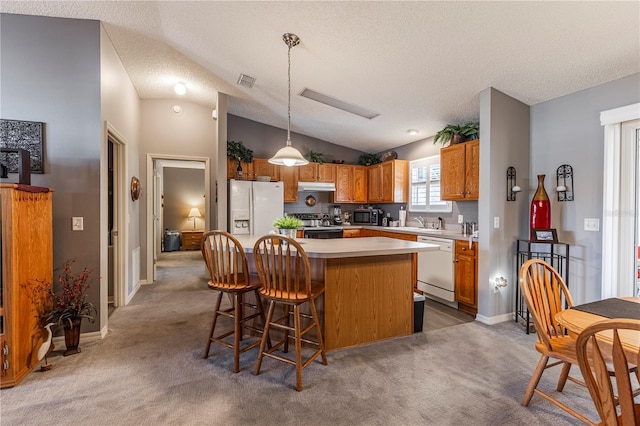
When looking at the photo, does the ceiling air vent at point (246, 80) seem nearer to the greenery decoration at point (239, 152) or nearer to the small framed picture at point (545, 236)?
the greenery decoration at point (239, 152)

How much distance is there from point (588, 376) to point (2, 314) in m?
3.33

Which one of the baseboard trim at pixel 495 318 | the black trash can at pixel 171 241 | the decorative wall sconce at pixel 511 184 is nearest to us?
the baseboard trim at pixel 495 318

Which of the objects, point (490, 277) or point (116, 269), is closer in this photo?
point (490, 277)

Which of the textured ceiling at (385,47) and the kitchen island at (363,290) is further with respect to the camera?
the kitchen island at (363,290)

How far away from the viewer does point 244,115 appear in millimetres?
5332

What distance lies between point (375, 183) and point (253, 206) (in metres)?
2.40

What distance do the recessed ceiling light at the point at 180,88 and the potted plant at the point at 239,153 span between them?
97 centimetres

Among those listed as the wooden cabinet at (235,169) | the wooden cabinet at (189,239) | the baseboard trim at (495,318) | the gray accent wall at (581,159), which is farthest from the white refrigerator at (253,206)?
the wooden cabinet at (189,239)

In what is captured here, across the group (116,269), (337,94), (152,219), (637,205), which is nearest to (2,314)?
(116,269)

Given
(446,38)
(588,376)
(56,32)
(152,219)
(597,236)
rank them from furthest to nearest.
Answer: (152,219), (597,236), (56,32), (446,38), (588,376)

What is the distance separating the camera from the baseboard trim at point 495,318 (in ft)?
10.7

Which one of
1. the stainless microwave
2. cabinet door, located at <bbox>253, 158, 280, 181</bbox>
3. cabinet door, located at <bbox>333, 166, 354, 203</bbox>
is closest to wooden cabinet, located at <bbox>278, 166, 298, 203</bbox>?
cabinet door, located at <bbox>253, 158, 280, 181</bbox>

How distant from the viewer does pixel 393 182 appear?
538cm

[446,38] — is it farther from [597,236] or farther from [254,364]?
[254,364]
